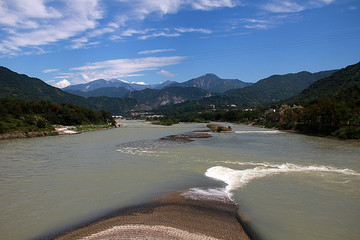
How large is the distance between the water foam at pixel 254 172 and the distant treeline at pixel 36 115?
134ft

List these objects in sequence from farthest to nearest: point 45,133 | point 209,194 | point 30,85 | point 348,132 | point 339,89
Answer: point 30,85
point 339,89
point 45,133
point 348,132
point 209,194

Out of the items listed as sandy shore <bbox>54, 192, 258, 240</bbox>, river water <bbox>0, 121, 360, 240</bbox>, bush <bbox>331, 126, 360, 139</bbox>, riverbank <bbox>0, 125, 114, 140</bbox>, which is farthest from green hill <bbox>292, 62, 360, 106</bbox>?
riverbank <bbox>0, 125, 114, 140</bbox>

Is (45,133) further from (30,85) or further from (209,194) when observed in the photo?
(30,85)

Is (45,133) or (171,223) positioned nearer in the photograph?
(171,223)

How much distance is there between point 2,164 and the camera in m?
20.0

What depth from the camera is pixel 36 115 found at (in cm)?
5603

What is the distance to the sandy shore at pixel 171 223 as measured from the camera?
744 cm

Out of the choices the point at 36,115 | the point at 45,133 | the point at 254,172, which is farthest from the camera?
the point at 36,115

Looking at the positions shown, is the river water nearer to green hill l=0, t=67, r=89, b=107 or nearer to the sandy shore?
the sandy shore

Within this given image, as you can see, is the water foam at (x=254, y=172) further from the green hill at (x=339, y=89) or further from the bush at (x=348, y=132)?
the green hill at (x=339, y=89)

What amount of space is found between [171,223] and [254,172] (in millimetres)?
9924

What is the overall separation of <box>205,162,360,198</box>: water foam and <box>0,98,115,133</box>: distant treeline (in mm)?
40706

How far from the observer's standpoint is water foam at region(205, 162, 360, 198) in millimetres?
14682

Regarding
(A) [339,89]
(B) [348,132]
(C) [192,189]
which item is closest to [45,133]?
(C) [192,189]
